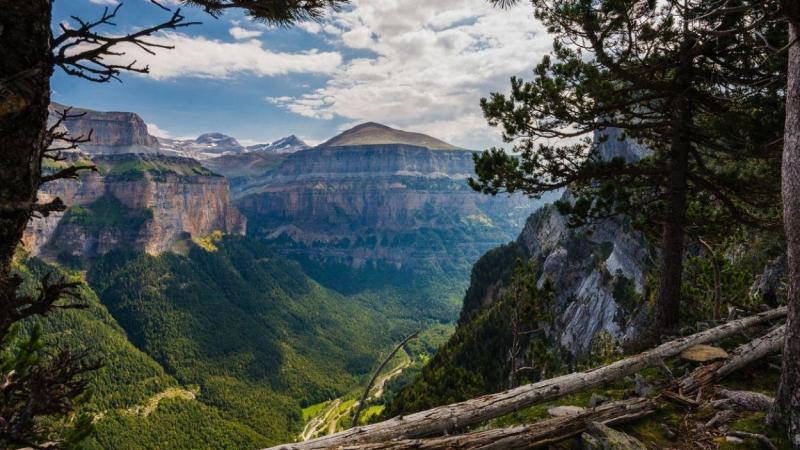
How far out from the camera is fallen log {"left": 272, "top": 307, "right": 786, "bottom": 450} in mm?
7480

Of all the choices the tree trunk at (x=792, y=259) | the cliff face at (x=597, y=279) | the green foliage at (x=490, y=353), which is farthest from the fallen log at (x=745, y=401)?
the cliff face at (x=597, y=279)

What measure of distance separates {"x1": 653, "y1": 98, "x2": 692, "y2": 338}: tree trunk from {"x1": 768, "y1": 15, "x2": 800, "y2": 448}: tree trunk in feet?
24.2

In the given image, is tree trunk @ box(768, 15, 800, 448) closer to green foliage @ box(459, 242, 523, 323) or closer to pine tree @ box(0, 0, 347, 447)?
pine tree @ box(0, 0, 347, 447)

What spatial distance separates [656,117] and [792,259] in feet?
31.5

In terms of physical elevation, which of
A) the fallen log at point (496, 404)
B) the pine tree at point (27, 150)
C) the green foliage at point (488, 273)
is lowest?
the green foliage at point (488, 273)

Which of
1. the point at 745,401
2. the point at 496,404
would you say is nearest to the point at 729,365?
the point at 745,401

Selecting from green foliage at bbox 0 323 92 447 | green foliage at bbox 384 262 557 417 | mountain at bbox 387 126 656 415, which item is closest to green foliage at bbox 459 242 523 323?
mountain at bbox 387 126 656 415

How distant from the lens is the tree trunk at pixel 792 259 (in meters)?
7.24

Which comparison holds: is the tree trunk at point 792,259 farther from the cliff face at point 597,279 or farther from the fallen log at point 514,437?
the cliff face at point 597,279

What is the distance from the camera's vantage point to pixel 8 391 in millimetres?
5266

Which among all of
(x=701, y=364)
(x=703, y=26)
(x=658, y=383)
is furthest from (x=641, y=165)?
(x=658, y=383)

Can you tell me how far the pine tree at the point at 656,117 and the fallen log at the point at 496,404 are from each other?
388cm

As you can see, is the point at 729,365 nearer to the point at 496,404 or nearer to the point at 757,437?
the point at 757,437

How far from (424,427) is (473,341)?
84467 mm
